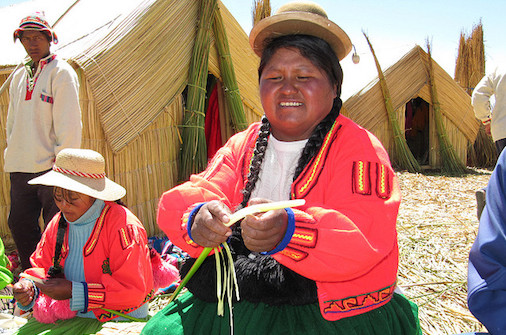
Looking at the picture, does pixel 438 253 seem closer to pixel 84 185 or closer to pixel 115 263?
pixel 115 263

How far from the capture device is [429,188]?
21.9 ft

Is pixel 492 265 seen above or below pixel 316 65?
below

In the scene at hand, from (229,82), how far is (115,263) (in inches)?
135

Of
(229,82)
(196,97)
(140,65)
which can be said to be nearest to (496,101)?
(229,82)

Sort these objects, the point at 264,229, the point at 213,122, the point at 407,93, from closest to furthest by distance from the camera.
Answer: the point at 264,229, the point at 213,122, the point at 407,93

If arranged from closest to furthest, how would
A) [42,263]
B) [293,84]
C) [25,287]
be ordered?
1. [293,84]
2. [25,287]
3. [42,263]

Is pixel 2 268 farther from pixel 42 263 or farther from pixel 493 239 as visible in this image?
pixel 493 239

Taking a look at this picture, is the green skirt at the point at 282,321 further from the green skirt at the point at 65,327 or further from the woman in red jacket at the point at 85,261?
the green skirt at the point at 65,327

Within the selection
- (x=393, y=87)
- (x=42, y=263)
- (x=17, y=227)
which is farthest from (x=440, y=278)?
(x=393, y=87)

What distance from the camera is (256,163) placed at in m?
1.54

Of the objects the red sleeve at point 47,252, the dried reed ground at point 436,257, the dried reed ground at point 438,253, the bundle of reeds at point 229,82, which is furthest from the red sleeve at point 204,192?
the bundle of reeds at point 229,82

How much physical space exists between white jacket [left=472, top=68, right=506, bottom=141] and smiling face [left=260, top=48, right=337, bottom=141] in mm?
3046

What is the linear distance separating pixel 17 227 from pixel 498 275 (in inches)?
123

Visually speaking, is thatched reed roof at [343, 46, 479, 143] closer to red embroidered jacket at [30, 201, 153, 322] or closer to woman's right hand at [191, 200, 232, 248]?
red embroidered jacket at [30, 201, 153, 322]
